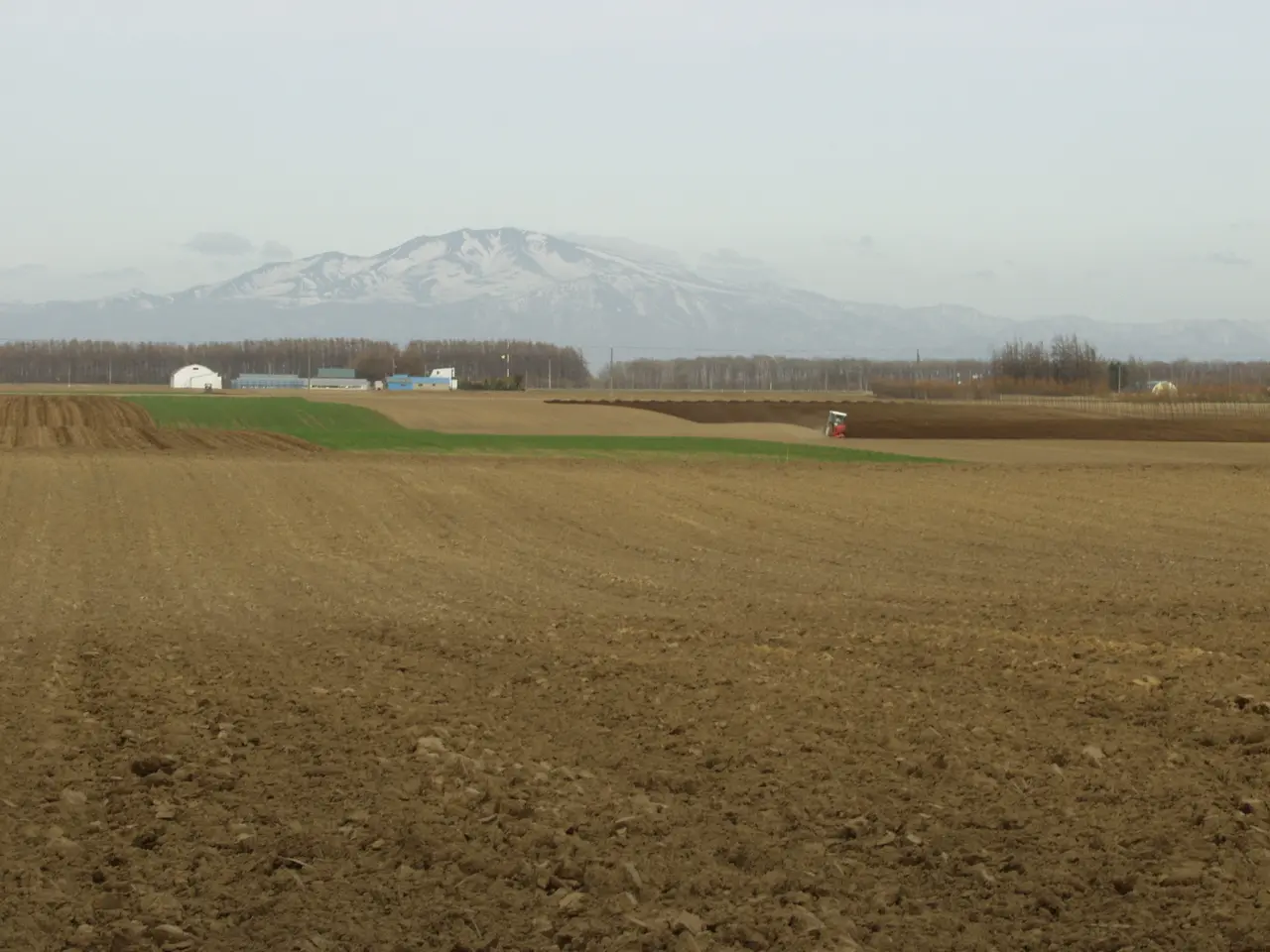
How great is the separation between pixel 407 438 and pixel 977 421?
3229cm

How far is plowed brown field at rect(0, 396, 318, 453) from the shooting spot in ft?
176

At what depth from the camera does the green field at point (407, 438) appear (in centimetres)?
5350

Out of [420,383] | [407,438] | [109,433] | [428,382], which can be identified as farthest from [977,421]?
[420,383]

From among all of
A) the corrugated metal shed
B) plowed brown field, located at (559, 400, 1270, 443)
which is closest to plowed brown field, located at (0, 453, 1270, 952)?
plowed brown field, located at (559, 400, 1270, 443)

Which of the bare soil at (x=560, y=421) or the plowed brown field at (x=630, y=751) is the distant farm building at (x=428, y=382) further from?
the plowed brown field at (x=630, y=751)

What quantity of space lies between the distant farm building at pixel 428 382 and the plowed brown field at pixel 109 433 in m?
99.3

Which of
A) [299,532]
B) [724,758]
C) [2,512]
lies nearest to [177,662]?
[724,758]

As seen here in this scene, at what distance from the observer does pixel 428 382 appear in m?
180

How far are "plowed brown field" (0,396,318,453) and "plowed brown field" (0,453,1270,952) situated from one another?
29936 millimetres

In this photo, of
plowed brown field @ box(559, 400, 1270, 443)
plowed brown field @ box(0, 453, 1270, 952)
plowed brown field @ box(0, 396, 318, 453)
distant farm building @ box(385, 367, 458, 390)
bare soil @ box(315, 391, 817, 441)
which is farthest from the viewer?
distant farm building @ box(385, 367, 458, 390)

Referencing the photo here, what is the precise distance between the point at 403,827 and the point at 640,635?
7602 mm

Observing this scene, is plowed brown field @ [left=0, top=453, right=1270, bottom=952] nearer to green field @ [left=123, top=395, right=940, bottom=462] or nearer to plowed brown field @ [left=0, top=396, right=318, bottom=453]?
green field @ [left=123, top=395, right=940, bottom=462]

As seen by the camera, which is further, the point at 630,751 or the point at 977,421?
the point at 977,421

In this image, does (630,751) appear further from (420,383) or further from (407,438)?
(420,383)
